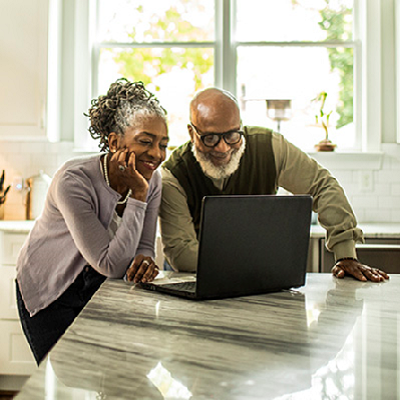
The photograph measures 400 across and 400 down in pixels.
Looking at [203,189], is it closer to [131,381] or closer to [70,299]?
[70,299]

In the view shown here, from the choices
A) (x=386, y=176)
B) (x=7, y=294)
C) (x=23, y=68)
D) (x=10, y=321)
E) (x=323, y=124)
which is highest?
(x=23, y=68)

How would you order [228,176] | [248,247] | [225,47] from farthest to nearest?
1. [225,47]
2. [228,176]
3. [248,247]

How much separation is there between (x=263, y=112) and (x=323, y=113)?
40cm

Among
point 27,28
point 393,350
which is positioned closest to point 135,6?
point 27,28

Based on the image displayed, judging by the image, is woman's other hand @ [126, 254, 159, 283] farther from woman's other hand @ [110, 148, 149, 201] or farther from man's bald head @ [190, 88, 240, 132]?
man's bald head @ [190, 88, 240, 132]

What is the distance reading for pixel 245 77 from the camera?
13.5 ft

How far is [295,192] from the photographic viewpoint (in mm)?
2398

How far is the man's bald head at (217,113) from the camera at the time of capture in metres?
2.22

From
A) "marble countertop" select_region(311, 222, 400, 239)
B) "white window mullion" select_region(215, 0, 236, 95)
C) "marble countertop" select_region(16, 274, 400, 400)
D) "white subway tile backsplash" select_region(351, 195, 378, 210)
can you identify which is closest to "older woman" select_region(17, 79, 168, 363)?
"marble countertop" select_region(16, 274, 400, 400)

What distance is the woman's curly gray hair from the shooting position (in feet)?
6.55

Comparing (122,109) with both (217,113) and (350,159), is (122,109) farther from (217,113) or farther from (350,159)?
(350,159)

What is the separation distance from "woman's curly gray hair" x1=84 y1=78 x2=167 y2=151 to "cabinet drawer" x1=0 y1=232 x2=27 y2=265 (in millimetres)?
1520

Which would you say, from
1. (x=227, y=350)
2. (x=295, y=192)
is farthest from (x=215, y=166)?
(x=227, y=350)

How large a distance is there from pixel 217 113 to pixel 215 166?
0.69 ft
